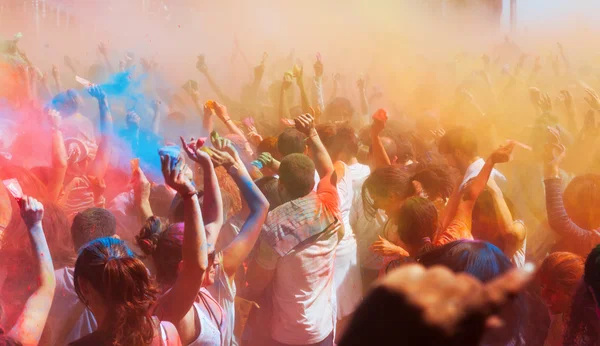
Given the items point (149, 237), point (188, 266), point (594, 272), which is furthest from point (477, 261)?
point (149, 237)

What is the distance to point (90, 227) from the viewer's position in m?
2.52

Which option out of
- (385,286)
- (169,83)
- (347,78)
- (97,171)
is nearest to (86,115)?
(169,83)

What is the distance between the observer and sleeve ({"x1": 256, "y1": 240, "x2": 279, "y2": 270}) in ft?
9.15

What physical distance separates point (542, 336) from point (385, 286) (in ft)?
6.91

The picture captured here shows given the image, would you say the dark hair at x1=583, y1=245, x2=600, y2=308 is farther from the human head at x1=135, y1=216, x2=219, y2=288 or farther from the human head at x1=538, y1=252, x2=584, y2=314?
the human head at x1=135, y1=216, x2=219, y2=288

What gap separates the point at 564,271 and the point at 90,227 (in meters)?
1.95

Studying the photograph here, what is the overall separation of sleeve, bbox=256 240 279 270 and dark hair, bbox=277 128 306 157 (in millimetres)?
762

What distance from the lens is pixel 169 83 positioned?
602 cm

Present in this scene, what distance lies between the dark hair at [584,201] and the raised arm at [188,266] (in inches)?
86.5

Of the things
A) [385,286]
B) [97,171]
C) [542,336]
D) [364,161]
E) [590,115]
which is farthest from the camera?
[590,115]

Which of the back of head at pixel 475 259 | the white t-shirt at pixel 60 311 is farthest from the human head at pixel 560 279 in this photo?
the white t-shirt at pixel 60 311

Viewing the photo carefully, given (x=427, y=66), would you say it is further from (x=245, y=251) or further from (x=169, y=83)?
(x=245, y=251)

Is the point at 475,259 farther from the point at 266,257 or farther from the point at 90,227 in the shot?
the point at 90,227

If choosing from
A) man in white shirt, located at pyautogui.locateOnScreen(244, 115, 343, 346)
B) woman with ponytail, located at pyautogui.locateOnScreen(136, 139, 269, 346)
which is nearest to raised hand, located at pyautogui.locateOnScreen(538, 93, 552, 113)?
man in white shirt, located at pyautogui.locateOnScreen(244, 115, 343, 346)
